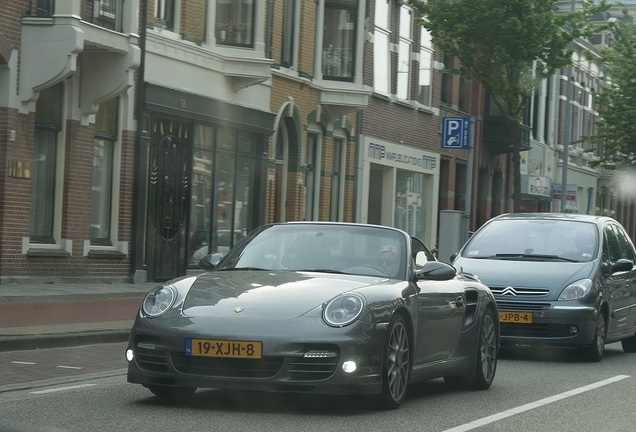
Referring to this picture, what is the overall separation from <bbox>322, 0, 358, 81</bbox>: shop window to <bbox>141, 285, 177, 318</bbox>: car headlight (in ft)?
86.9

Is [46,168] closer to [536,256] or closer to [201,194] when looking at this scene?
[201,194]

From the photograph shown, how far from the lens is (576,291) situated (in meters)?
15.5

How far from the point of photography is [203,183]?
29766mm

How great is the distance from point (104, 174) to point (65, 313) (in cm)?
729

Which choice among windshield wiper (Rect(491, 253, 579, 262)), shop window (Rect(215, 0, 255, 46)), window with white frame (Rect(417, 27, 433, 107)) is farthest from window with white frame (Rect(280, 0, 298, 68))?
windshield wiper (Rect(491, 253, 579, 262))

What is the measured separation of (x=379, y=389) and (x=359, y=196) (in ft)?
94.6

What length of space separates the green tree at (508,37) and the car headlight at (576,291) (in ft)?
65.1

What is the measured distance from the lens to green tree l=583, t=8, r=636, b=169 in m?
49.5

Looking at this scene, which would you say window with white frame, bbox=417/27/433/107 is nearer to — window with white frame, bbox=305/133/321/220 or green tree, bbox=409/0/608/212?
green tree, bbox=409/0/608/212

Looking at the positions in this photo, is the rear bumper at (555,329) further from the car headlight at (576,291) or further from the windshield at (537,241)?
the windshield at (537,241)

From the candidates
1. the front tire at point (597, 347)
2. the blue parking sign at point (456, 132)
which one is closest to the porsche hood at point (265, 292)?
the front tire at point (597, 347)

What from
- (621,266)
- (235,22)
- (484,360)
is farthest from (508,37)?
(484,360)

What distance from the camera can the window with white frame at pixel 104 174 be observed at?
25406mm

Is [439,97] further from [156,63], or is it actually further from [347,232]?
[347,232]
